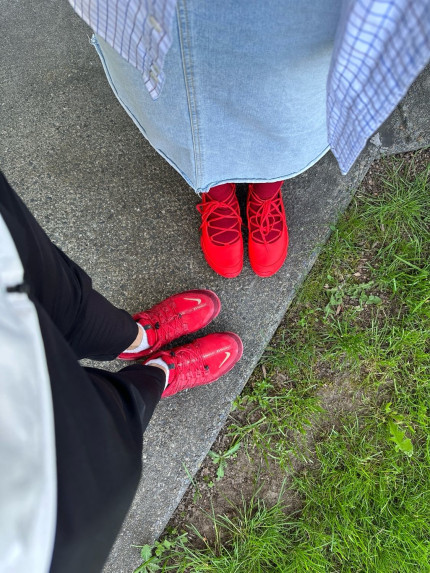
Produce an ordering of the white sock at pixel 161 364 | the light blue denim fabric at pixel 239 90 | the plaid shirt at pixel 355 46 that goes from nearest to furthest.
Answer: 1. the plaid shirt at pixel 355 46
2. the light blue denim fabric at pixel 239 90
3. the white sock at pixel 161 364

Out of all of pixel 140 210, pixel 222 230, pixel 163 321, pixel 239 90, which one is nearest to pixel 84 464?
pixel 239 90

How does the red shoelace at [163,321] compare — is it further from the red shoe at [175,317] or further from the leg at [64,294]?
the leg at [64,294]

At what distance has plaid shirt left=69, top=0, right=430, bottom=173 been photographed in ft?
2.17

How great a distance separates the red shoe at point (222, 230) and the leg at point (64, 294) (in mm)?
495

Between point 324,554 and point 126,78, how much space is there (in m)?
1.87

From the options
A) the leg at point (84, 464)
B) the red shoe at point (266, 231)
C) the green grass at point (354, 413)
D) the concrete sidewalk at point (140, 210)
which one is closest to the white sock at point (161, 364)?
the concrete sidewalk at point (140, 210)

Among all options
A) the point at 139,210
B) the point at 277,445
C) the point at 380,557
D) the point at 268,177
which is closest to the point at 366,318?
the point at 277,445

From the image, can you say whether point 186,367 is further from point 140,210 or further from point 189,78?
point 189,78

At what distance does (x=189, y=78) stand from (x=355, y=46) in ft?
1.37

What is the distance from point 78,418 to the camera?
0.76 metres

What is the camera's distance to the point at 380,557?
1655 millimetres

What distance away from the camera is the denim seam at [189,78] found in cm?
85

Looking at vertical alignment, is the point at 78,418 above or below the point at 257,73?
below

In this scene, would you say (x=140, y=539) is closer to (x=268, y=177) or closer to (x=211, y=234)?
(x=211, y=234)
